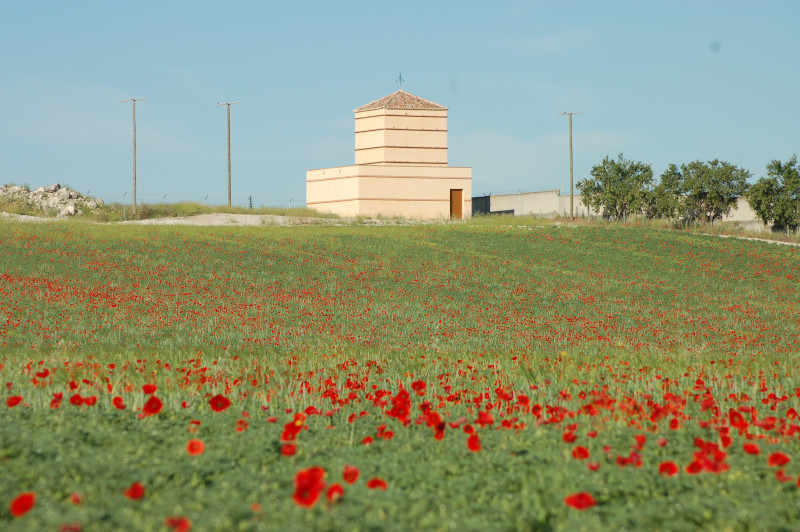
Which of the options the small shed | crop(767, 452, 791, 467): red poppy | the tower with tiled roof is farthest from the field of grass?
the tower with tiled roof

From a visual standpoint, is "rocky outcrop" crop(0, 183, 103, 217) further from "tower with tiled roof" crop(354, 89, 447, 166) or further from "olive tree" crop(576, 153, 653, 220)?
"olive tree" crop(576, 153, 653, 220)

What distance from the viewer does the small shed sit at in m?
62.7

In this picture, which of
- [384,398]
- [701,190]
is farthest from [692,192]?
[384,398]

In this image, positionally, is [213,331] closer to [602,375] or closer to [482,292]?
[602,375]

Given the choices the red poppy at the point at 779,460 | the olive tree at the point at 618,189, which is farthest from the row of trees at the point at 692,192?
the red poppy at the point at 779,460

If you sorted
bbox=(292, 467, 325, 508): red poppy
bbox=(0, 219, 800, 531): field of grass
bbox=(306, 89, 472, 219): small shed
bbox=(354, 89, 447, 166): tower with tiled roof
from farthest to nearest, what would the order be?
bbox=(354, 89, 447, 166): tower with tiled roof < bbox=(306, 89, 472, 219): small shed < bbox=(0, 219, 800, 531): field of grass < bbox=(292, 467, 325, 508): red poppy

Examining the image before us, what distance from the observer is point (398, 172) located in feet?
208

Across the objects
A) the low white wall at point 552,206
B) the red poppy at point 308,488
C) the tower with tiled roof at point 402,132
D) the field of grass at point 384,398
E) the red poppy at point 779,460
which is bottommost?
the field of grass at point 384,398

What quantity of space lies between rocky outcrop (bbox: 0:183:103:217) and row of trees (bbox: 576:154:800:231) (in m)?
38.9

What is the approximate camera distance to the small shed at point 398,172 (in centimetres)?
6272

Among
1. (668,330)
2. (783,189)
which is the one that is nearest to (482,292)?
(668,330)

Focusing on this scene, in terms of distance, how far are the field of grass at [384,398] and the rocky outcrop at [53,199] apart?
25.3 metres

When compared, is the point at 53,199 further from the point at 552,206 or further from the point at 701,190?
the point at 701,190

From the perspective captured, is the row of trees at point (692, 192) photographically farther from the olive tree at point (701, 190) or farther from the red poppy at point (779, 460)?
the red poppy at point (779, 460)
